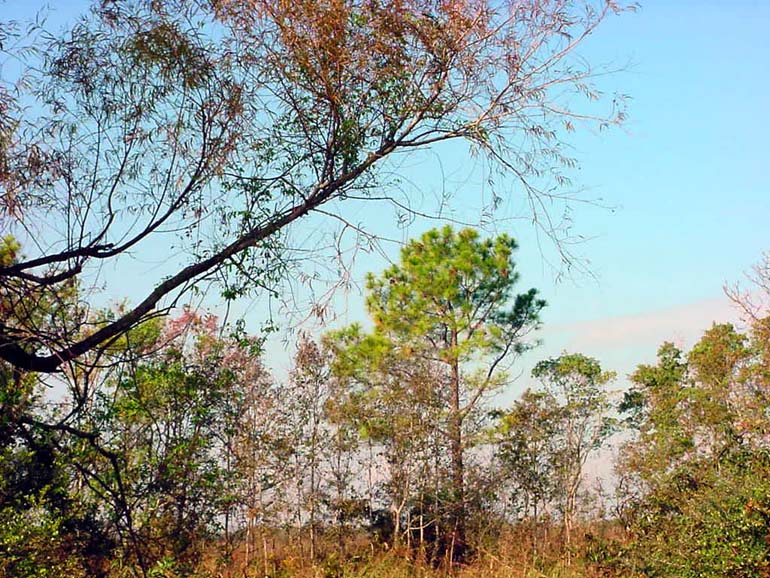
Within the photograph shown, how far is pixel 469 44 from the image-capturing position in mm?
4641

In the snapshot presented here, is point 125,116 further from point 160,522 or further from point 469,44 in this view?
point 160,522

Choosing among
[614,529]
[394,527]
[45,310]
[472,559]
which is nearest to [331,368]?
[394,527]

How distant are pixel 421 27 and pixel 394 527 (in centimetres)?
843

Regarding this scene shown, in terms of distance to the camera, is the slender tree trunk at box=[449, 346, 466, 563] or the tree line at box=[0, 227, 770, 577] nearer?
the tree line at box=[0, 227, 770, 577]

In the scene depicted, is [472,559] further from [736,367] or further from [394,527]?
[736,367]

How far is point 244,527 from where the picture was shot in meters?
10.1

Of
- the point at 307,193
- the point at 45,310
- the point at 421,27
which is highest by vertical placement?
the point at 421,27

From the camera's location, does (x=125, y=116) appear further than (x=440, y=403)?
No

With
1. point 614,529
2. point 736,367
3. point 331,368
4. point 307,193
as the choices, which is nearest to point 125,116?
point 307,193

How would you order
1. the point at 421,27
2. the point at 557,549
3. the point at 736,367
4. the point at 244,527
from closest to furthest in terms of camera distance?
the point at 421,27
the point at 244,527
the point at 557,549
the point at 736,367

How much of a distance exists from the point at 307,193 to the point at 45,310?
152cm

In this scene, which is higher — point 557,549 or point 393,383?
point 393,383

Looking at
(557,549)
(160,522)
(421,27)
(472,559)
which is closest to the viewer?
(421,27)

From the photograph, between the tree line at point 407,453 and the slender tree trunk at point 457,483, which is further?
the slender tree trunk at point 457,483
